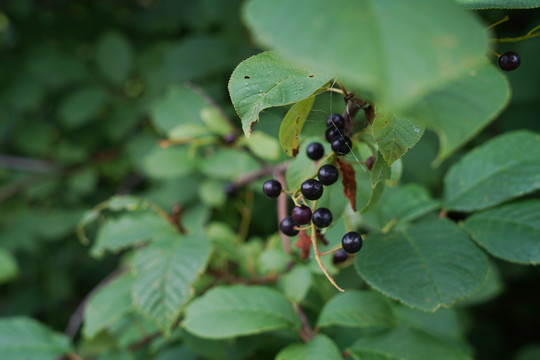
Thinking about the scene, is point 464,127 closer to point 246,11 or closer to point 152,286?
point 246,11

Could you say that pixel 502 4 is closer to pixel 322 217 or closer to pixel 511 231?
pixel 322 217

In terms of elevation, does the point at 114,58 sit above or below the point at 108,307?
above

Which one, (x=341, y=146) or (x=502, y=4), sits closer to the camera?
(x=502, y=4)

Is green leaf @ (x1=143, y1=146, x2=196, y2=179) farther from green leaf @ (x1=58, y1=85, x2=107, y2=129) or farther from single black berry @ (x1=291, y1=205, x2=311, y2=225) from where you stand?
single black berry @ (x1=291, y1=205, x2=311, y2=225)

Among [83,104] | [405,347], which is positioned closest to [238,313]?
[405,347]

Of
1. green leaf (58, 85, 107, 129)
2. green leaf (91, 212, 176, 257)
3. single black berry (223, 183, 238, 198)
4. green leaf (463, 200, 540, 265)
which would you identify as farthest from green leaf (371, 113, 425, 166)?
green leaf (58, 85, 107, 129)

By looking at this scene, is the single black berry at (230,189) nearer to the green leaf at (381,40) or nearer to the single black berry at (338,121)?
the single black berry at (338,121)

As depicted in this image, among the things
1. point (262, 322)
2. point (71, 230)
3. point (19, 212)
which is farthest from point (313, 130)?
point (19, 212)
